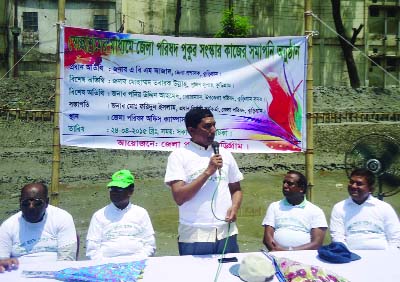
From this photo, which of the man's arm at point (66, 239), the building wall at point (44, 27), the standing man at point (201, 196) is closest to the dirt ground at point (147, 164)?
the man's arm at point (66, 239)

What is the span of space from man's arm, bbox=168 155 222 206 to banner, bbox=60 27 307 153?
1407 mm

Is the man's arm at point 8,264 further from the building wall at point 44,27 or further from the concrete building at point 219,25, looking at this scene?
the concrete building at point 219,25

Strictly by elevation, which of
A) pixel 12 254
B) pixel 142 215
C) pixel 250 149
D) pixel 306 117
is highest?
pixel 306 117

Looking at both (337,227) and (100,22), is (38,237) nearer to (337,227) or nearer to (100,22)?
(337,227)

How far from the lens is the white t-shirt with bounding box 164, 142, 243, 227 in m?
3.51

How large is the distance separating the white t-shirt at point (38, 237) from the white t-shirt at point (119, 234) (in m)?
0.18

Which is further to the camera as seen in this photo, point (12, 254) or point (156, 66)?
point (156, 66)

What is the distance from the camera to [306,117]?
16.2ft

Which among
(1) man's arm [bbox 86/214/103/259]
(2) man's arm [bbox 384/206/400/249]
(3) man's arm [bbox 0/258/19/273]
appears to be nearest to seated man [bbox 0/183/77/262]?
(1) man's arm [bbox 86/214/103/259]

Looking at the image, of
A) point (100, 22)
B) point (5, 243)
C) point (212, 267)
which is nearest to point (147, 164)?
point (5, 243)

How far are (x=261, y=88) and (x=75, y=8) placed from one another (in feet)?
79.2

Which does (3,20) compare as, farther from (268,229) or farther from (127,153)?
(268,229)

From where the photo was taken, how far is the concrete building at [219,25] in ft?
86.1

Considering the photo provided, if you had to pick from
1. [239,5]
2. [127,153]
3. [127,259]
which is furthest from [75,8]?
[127,259]
